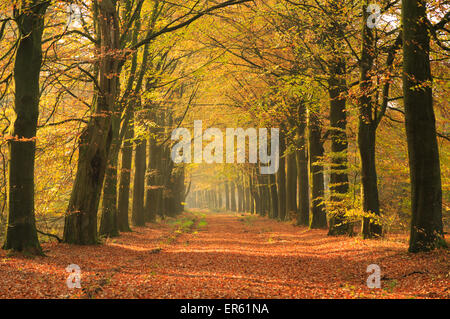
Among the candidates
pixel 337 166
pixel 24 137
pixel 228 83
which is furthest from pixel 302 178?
pixel 24 137

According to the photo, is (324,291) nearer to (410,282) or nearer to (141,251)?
(410,282)

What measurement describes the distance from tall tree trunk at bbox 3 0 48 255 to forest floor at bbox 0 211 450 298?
0.63 m

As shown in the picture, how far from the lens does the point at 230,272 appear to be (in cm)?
969

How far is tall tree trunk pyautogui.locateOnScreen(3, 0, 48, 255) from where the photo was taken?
10812 mm

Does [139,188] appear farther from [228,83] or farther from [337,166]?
[337,166]

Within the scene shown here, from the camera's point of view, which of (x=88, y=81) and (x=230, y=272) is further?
(x=88, y=81)

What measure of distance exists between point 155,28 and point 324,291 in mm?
13555

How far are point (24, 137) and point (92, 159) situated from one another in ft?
10.2

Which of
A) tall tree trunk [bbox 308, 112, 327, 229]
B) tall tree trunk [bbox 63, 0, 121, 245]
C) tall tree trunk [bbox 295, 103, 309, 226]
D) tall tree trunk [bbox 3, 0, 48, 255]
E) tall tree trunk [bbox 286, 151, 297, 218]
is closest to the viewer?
tall tree trunk [bbox 3, 0, 48, 255]

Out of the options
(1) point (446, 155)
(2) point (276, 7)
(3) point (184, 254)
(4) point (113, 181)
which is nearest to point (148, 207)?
(4) point (113, 181)

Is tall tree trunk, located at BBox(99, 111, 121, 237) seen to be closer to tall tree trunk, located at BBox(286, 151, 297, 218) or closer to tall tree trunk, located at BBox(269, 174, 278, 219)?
tall tree trunk, located at BBox(286, 151, 297, 218)

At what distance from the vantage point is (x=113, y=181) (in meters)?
18.0

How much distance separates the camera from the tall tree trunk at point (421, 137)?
32.9 ft

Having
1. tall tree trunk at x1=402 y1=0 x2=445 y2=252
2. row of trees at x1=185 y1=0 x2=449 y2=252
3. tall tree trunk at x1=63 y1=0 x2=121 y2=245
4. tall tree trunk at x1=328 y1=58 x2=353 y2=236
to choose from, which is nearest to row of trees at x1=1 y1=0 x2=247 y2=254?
tall tree trunk at x1=63 y1=0 x2=121 y2=245
